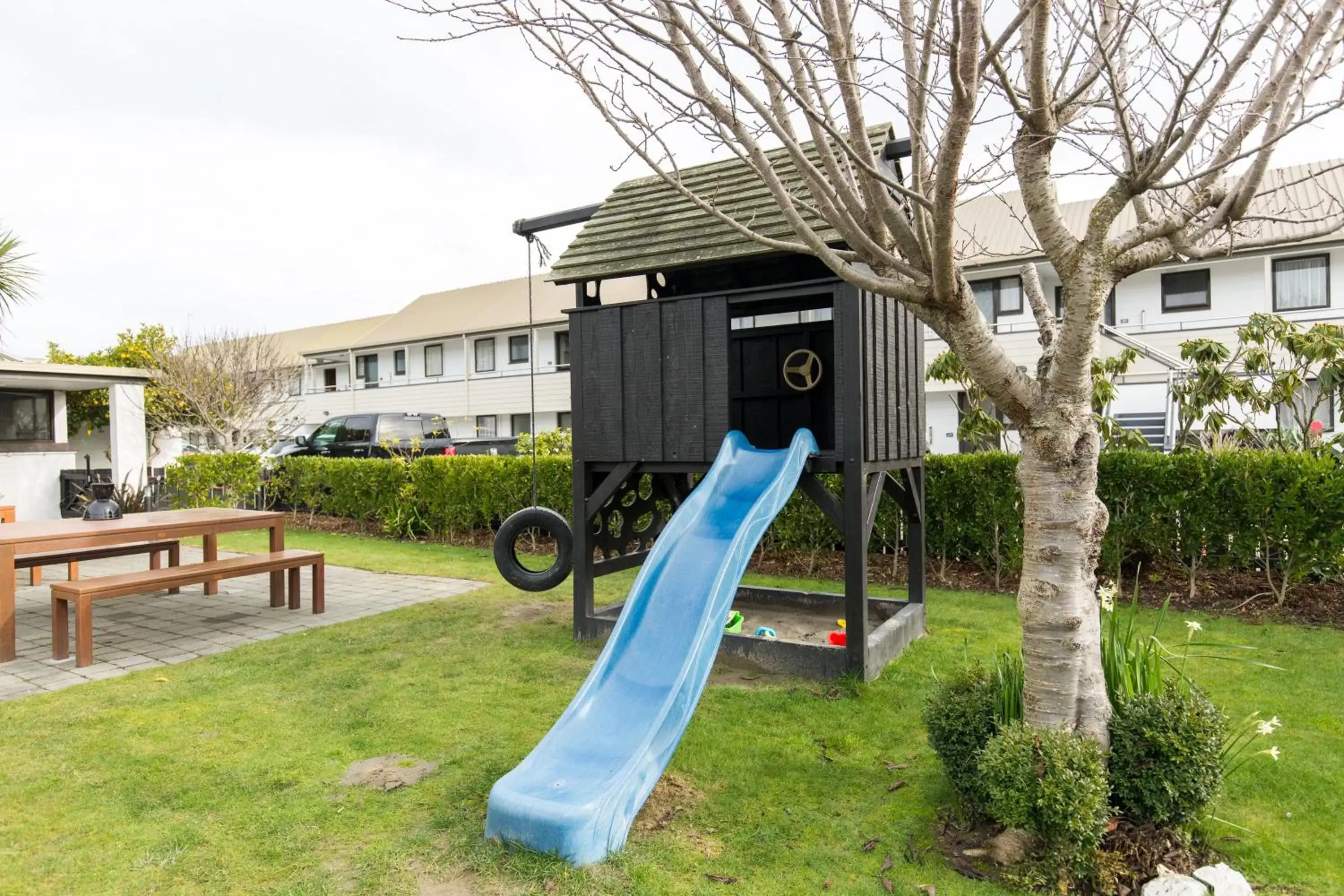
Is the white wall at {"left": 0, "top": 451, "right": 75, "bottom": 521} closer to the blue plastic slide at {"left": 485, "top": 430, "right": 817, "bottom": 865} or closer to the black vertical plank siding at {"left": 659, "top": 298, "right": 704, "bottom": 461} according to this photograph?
the black vertical plank siding at {"left": 659, "top": 298, "right": 704, "bottom": 461}

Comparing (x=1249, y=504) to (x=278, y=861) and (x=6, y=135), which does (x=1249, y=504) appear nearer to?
(x=278, y=861)

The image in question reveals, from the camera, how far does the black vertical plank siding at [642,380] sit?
19.6 feet

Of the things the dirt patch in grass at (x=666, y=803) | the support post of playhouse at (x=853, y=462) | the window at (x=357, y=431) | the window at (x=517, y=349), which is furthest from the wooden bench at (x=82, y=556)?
the window at (x=517, y=349)

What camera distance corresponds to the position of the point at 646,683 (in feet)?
12.2

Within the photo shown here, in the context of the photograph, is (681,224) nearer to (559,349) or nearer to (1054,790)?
(1054,790)

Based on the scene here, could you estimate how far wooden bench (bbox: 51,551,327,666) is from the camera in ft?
18.5

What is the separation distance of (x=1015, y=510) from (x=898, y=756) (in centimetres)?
472

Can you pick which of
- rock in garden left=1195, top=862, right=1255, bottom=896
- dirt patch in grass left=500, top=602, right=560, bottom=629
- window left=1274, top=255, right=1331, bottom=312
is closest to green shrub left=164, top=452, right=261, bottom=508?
dirt patch in grass left=500, top=602, right=560, bottom=629

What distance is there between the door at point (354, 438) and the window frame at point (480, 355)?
411 inches

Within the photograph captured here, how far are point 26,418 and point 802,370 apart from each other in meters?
14.6

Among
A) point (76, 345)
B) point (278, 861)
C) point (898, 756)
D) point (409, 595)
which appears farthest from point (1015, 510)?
point (76, 345)

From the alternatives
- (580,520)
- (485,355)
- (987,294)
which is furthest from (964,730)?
(485,355)

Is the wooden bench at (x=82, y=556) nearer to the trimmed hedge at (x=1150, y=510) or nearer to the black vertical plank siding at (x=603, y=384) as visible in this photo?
the black vertical plank siding at (x=603, y=384)

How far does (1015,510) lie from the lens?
7.97 metres
